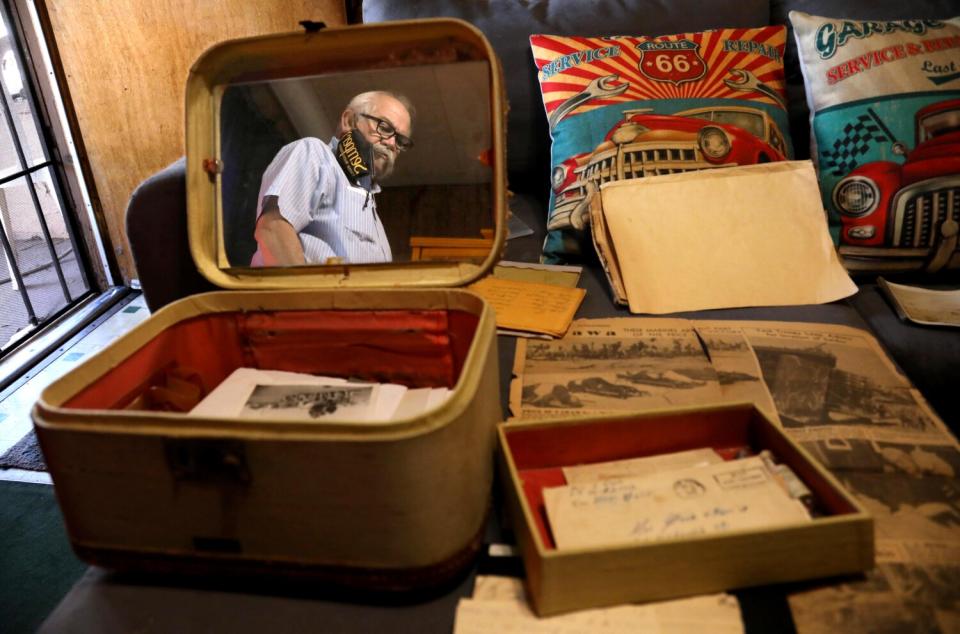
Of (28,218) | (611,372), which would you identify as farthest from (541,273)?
(28,218)

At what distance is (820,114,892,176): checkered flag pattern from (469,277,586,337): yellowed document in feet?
1.51

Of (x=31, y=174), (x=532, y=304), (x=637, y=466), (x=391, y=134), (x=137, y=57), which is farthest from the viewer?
(x=31, y=174)

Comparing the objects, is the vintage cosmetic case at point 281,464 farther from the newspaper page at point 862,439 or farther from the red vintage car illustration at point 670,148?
the red vintage car illustration at point 670,148

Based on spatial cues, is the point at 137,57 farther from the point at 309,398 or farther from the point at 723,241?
the point at 723,241

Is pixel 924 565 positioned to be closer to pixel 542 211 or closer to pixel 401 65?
pixel 401 65

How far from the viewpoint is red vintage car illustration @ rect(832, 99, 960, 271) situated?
0.96 metres

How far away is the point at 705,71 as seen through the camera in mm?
1076

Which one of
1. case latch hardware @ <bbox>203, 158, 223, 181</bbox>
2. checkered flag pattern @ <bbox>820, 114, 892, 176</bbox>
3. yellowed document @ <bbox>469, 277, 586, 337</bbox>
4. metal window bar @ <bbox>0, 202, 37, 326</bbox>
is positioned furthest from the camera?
metal window bar @ <bbox>0, 202, 37, 326</bbox>

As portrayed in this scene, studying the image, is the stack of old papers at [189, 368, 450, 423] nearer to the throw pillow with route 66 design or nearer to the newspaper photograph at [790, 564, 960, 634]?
the newspaper photograph at [790, 564, 960, 634]

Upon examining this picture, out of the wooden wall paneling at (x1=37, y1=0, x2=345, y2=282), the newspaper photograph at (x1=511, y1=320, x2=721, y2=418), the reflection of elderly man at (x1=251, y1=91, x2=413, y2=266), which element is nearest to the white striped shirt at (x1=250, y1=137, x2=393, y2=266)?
the reflection of elderly man at (x1=251, y1=91, x2=413, y2=266)

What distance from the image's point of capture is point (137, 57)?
4.99ft

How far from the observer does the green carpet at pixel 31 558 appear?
958 mm

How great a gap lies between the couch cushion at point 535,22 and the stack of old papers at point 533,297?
0.28m

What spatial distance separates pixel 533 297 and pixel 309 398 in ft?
1.39
